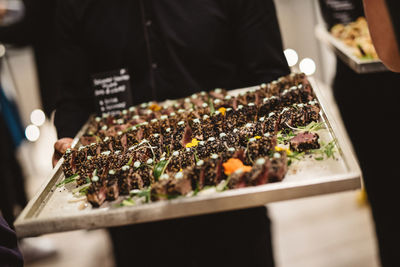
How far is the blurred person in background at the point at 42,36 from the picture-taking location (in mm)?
3275

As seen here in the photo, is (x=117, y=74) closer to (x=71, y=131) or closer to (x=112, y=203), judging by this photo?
(x=71, y=131)

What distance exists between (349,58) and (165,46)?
43.4 inches

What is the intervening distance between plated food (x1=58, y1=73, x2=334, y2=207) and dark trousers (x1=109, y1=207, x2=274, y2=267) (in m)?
0.51

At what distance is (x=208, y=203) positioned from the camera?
1211mm

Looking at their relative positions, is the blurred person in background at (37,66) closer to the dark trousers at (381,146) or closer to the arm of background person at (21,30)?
the arm of background person at (21,30)

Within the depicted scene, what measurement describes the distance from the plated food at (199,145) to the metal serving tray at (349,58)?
→ 1.51 ft

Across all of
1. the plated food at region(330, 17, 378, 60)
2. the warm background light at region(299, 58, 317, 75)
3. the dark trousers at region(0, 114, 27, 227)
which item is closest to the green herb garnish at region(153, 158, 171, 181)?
the plated food at region(330, 17, 378, 60)

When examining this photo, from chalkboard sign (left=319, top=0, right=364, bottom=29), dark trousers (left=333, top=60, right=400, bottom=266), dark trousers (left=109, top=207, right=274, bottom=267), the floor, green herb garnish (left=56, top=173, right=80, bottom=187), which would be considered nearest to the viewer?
green herb garnish (left=56, top=173, right=80, bottom=187)

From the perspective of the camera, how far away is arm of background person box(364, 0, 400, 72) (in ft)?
4.07

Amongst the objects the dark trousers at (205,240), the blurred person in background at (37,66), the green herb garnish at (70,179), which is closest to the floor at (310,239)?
the blurred person in background at (37,66)

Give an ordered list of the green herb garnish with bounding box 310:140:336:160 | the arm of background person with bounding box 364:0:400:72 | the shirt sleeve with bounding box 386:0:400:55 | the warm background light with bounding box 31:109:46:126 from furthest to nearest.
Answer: the warm background light with bounding box 31:109:46:126 → the green herb garnish with bounding box 310:140:336:160 → the arm of background person with bounding box 364:0:400:72 → the shirt sleeve with bounding box 386:0:400:55

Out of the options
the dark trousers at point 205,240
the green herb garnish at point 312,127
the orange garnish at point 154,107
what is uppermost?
the orange garnish at point 154,107

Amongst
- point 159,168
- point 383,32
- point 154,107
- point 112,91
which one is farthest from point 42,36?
point 383,32

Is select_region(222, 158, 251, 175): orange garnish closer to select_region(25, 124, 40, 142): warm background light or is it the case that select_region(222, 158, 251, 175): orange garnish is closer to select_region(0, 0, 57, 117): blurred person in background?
select_region(0, 0, 57, 117): blurred person in background
